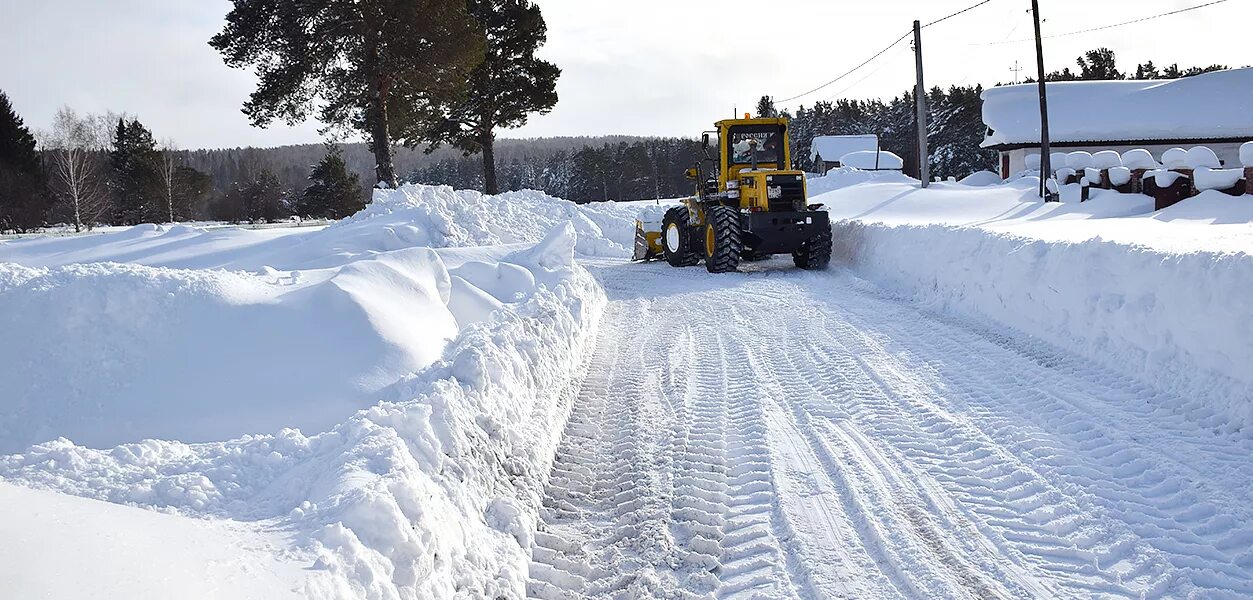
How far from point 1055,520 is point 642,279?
12037 millimetres

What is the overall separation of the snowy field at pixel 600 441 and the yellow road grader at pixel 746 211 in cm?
625

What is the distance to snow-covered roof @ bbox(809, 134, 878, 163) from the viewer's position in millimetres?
59812

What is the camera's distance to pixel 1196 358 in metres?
6.52

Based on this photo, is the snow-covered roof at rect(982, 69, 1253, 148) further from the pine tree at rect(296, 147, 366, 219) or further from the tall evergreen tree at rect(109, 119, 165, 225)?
the tall evergreen tree at rect(109, 119, 165, 225)

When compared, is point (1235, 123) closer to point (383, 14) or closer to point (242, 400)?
point (383, 14)

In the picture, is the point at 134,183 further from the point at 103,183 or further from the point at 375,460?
the point at 375,460

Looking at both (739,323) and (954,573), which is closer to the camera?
(954,573)

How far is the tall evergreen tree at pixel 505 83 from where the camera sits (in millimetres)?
33875

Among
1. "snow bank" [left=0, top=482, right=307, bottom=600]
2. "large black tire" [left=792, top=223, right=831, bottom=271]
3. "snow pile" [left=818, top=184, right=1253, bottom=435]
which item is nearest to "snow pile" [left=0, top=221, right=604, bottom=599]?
"snow bank" [left=0, top=482, right=307, bottom=600]

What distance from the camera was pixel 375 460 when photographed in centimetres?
399

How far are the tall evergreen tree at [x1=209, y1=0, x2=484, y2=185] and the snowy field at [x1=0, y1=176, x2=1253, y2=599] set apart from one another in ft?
53.1

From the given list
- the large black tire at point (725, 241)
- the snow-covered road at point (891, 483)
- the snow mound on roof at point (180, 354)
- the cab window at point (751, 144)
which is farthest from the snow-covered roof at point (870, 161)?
the snow mound on roof at point (180, 354)

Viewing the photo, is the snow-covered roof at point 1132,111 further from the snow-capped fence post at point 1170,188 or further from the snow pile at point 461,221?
the snow pile at point 461,221

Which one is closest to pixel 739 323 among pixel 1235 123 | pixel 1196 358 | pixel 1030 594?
pixel 1196 358
